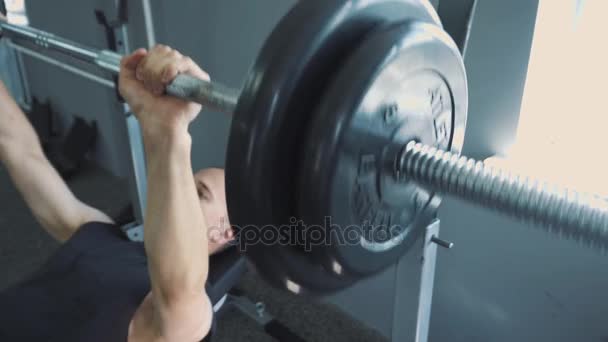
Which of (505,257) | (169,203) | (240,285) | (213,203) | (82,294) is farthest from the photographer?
(240,285)

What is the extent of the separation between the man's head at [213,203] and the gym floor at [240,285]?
743mm

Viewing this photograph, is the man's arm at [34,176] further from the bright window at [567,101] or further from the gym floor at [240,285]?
the bright window at [567,101]

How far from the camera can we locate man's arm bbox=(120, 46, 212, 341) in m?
0.84

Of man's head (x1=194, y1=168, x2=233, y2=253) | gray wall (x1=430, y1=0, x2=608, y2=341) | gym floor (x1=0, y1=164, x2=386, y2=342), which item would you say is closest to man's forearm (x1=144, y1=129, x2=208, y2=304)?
man's head (x1=194, y1=168, x2=233, y2=253)

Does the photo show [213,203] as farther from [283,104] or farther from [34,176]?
[283,104]

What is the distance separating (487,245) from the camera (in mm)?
1427

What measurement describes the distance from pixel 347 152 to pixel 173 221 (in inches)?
17.7

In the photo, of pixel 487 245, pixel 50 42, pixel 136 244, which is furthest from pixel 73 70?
pixel 487 245

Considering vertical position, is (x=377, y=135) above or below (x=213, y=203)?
above

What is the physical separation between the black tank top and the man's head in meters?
Answer: 0.18

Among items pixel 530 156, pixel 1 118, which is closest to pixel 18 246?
pixel 1 118

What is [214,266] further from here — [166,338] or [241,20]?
[241,20]

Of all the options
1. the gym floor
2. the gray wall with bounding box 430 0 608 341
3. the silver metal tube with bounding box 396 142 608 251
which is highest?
the silver metal tube with bounding box 396 142 608 251

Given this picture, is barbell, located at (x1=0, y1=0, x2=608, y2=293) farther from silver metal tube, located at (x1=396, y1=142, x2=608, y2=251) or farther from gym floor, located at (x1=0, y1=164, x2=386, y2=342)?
gym floor, located at (x1=0, y1=164, x2=386, y2=342)
